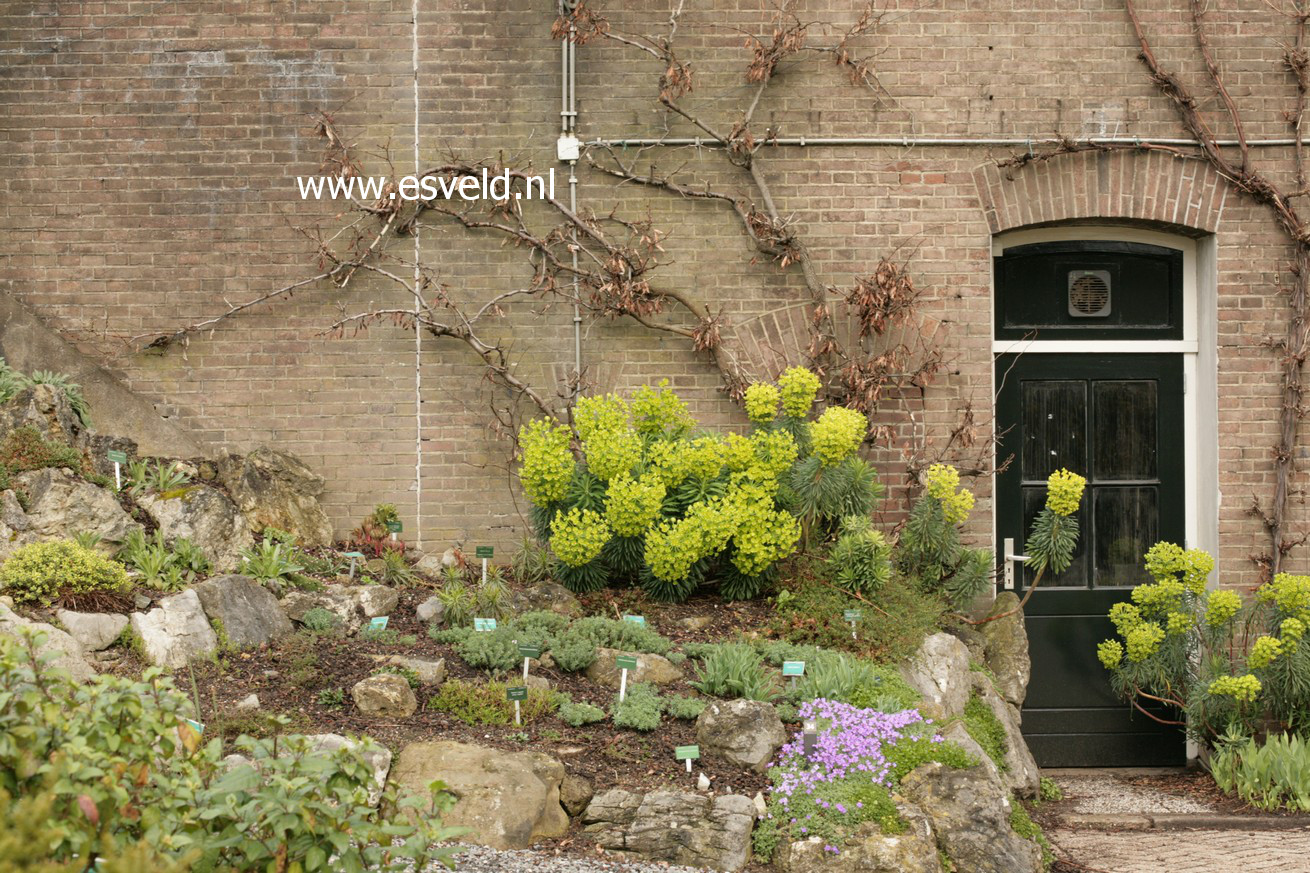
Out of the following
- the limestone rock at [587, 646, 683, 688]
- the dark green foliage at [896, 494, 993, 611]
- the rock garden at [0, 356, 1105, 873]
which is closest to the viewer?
the rock garden at [0, 356, 1105, 873]

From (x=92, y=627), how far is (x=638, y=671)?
255cm

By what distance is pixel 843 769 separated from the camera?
4.78 meters

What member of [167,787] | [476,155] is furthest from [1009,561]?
[167,787]

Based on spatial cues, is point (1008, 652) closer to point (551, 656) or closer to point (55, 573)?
point (551, 656)

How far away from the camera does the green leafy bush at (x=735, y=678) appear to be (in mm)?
5406

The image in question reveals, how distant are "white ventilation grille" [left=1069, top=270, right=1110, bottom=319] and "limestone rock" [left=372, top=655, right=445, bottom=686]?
469cm

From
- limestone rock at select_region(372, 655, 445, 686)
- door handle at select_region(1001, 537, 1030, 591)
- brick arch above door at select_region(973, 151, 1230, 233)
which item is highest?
brick arch above door at select_region(973, 151, 1230, 233)

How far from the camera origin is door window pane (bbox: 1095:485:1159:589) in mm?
7473

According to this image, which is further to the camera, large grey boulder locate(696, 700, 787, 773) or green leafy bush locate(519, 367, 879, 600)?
green leafy bush locate(519, 367, 879, 600)

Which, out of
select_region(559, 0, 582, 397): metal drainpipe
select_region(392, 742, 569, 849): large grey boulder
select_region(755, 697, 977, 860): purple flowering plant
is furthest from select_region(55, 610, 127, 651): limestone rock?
select_region(755, 697, 977, 860): purple flowering plant

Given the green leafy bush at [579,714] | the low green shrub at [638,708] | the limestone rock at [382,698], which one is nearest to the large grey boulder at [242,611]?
the limestone rock at [382,698]

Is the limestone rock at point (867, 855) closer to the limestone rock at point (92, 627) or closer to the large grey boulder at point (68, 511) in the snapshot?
the limestone rock at point (92, 627)

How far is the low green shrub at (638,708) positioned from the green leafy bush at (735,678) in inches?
11.0

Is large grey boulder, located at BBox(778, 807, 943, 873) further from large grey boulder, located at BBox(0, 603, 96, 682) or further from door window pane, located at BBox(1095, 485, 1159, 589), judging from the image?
door window pane, located at BBox(1095, 485, 1159, 589)
